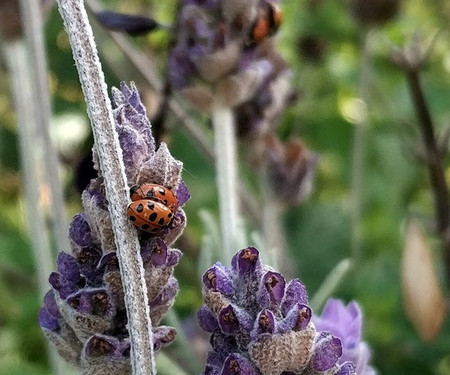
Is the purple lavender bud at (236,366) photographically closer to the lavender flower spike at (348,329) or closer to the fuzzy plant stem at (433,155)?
the lavender flower spike at (348,329)

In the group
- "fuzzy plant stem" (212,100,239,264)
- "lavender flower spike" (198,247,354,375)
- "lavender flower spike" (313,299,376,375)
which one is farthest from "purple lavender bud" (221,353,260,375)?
"fuzzy plant stem" (212,100,239,264)

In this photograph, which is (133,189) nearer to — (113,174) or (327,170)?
(113,174)

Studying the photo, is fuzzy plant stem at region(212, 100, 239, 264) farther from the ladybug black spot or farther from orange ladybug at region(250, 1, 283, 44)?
the ladybug black spot

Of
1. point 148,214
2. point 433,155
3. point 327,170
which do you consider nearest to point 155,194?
point 148,214

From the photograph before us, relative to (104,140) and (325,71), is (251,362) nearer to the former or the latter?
(104,140)

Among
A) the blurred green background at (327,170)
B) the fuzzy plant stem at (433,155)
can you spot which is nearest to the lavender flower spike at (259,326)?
the fuzzy plant stem at (433,155)

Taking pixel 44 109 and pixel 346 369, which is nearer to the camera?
pixel 346 369
